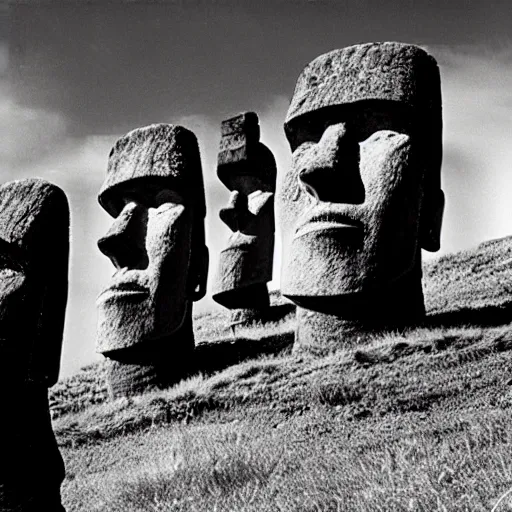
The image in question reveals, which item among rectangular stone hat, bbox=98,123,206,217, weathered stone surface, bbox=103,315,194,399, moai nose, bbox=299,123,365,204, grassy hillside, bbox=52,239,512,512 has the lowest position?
grassy hillside, bbox=52,239,512,512

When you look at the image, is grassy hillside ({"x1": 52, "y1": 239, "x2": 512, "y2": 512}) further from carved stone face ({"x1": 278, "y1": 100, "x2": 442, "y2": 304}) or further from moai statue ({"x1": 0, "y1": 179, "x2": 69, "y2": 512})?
moai statue ({"x1": 0, "y1": 179, "x2": 69, "y2": 512})

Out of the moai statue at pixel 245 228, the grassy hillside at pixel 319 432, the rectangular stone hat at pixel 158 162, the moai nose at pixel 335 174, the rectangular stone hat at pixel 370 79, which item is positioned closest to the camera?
the grassy hillside at pixel 319 432

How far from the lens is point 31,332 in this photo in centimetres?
572

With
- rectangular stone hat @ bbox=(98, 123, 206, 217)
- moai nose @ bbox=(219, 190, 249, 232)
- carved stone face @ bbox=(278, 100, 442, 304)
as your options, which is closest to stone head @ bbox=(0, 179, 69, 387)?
carved stone face @ bbox=(278, 100, 442, 304)

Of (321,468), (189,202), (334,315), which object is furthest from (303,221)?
(321,468)

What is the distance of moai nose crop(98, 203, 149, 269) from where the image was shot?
11.6 meters

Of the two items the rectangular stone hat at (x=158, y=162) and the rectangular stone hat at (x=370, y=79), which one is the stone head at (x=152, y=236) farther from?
the rectangular stone hat at (x=370, y=79)

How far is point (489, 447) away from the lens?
20.1ft

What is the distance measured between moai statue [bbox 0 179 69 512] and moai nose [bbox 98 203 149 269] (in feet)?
17.7

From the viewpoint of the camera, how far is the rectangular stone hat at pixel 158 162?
12.1 meters

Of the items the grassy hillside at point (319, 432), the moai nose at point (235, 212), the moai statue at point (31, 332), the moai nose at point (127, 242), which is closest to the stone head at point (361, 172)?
the grassy hillside at point (319, 432)

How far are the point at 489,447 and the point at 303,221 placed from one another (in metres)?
4.82

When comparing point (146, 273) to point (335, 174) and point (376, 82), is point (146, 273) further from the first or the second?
point (376, 82)

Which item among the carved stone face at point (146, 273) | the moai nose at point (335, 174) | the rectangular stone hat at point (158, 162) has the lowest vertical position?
the carved stone face at point (146, 273)
